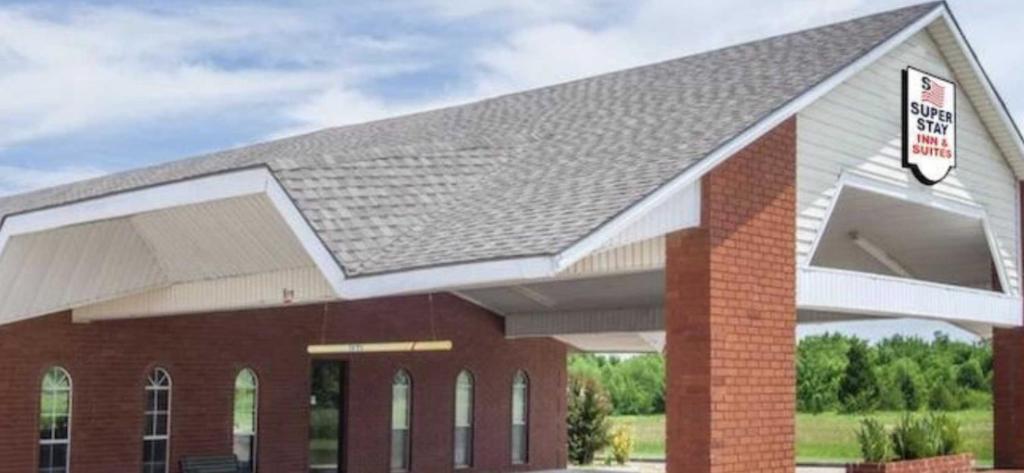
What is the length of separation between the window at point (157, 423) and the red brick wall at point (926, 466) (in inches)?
437

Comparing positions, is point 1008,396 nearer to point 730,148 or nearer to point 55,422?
point 730,148

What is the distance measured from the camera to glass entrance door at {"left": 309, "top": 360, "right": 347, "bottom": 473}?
2450 cm

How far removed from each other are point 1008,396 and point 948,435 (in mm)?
1960

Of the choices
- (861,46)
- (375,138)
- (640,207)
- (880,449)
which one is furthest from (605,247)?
(375,138)

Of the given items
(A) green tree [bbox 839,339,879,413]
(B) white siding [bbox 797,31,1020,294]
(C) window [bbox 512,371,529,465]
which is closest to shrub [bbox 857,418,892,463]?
(B) white siding [bbox 797,31,1020,294]

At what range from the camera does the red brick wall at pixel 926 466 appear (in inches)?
627

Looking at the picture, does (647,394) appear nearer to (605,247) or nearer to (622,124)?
(622,124)

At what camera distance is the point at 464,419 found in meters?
27.2

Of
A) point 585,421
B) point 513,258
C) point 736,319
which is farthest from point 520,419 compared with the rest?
point 513,258

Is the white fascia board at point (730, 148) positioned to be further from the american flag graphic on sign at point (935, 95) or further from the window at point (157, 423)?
the window at point (157, 423)

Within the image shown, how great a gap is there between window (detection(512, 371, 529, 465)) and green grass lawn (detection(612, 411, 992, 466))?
8470 mm

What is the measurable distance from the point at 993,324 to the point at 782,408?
544cm

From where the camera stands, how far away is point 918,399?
43719 millimetres

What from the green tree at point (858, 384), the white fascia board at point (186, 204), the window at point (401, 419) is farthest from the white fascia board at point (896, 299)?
the green tree at point (858, 384)
